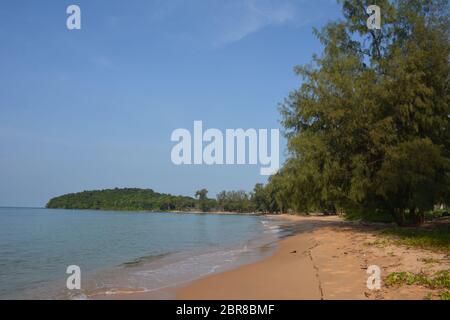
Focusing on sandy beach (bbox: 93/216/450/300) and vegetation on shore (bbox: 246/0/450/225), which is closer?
sandy beach (bbox: 93/216/450/300)

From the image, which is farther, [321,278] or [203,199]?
[203,199]

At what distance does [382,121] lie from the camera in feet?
65.9

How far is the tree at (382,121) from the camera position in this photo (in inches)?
782

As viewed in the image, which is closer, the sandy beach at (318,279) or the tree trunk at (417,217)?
the sandy beach at (318,279)

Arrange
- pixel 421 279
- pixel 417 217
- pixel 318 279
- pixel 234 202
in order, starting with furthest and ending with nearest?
1. pixel 234 202
2. pixel 417 217
3. pixel 318 279
4. pixel 421 279

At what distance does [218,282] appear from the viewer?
11.1 m

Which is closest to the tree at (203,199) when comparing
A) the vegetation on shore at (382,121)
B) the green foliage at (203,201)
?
the green foliage at (203,201)

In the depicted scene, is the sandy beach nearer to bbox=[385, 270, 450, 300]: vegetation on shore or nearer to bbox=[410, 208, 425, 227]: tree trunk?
bbox=[385, 270, 450, 300]: vegetation on shore

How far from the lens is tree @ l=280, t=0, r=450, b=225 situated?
1988cm

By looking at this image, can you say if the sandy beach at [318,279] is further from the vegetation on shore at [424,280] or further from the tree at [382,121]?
the tree at [382,121]

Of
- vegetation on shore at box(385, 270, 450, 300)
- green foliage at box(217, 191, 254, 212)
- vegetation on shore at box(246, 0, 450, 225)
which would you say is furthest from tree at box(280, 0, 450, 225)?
green foliage at box(217, 191, 254, 212)

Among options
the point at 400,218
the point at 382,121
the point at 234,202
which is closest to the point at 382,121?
the point at 382,121

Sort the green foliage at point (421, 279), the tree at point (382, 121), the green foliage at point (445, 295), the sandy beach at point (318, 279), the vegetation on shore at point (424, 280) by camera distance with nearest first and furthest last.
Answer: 1. the green foliage at point (445, 295)
2. the vegetation on shore at point (424, 280)
3. the green foliage at point (421, 279)
4. the sandy beach at point (318, 279)
5. the tree at point (382, 121)

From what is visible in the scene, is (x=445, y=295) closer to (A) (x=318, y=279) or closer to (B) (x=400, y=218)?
(A) (x=318, y=279)
